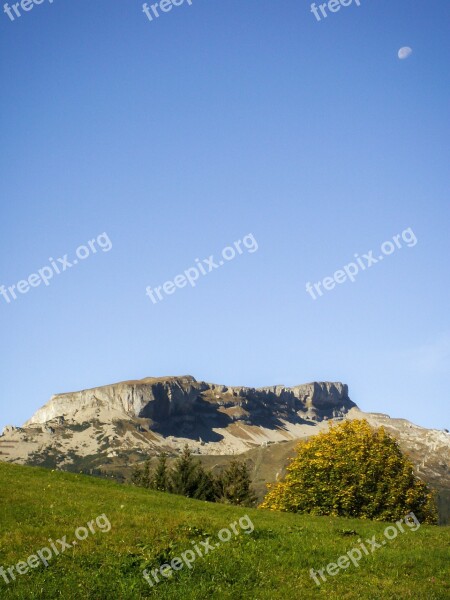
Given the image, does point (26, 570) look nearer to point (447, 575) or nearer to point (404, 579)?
point (404, 579)

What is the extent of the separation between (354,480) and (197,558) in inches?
1341

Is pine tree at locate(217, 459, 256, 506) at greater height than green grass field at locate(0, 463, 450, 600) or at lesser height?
lesser

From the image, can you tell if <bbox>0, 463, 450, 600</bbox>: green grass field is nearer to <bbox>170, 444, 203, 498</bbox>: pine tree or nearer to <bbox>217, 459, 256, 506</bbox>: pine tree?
<bbox>217, 459, 256, 506</bbox>: pine tree

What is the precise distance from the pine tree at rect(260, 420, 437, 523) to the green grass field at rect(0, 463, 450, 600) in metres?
22.2

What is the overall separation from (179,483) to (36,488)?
68.9 metres

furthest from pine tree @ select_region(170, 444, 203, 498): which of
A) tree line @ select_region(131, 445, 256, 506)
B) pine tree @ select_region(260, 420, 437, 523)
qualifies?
pine tree @ select_region(260, 420, 437, 523)

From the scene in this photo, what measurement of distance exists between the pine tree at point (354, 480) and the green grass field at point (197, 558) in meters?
22.2

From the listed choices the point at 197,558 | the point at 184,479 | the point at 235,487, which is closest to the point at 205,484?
the point at 184,479

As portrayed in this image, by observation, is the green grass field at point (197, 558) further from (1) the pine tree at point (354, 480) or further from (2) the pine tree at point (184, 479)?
(2) the pine tree at point (184, 479)

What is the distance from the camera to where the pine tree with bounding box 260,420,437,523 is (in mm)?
49094

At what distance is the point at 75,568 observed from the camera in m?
17.7

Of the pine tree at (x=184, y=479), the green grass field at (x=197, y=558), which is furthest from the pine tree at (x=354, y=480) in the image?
the pine tree at (x=184, y=479)

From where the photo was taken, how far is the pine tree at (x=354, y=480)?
49.1m

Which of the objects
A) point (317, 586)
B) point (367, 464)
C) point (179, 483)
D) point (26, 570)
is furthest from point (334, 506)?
point (179, 483)
